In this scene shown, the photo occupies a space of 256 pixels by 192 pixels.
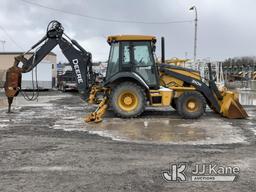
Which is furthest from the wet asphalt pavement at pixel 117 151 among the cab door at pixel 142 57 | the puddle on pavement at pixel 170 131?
the cab door at pixel 142 57

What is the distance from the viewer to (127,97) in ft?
53.4

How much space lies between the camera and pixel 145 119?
1602 centimetres

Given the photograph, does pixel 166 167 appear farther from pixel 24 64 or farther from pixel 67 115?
pixel 24 64

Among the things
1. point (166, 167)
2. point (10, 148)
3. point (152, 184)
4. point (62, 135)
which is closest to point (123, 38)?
point (62, 135)

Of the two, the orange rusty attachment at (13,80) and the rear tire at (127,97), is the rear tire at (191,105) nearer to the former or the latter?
the rear tire at (127,97)

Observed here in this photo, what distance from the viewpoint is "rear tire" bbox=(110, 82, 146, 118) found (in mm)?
16109

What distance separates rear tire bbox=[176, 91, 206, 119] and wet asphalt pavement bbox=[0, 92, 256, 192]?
31cm

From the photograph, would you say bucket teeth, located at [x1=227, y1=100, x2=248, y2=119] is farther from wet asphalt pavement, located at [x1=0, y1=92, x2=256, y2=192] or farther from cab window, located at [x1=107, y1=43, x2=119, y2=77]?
cab window, located at [x1=107, y1=43, x2=119, y2=77]

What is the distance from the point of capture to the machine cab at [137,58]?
16.2m

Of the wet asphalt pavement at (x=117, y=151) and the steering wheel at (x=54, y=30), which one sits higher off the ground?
the steering wheel at (x=54, y=30)

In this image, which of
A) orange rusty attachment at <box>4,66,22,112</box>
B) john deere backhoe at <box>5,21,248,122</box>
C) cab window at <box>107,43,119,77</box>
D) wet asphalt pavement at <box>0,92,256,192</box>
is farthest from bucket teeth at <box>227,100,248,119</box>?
orange rusty attachment at <box>4,66,22,112</box>

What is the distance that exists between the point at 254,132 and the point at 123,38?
5683 mm

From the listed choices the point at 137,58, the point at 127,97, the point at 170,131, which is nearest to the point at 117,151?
the point at 170,131

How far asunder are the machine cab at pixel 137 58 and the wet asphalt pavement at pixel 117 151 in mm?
1459
